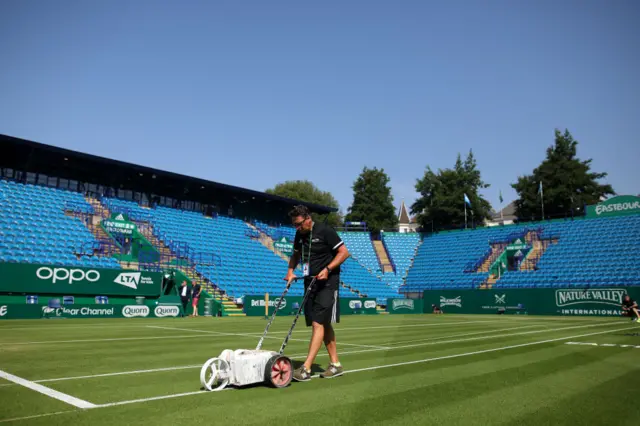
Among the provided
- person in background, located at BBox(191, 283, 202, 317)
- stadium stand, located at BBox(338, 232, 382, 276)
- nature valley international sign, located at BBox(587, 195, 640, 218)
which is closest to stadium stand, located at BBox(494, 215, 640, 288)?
nature valley international sign, located at BBox(587, 195, 640, 218)

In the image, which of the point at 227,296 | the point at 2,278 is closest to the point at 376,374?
the point at 2,278

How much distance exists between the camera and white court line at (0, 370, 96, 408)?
4.61 meters

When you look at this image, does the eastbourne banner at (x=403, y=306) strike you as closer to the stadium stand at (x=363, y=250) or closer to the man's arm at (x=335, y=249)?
the stadium stand at (x=363, y=250)

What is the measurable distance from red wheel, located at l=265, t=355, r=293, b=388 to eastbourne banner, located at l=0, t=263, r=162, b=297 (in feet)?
73.4

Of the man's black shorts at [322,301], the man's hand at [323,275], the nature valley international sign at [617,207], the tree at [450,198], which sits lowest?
the man's black shorts at [322,301]

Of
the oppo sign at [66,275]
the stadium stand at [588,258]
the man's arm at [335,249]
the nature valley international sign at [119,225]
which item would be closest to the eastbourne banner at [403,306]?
the stadium stand at [588,258]

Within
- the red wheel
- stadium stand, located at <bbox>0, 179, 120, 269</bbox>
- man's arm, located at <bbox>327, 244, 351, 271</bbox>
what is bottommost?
the red wheel

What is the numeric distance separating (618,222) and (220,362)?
45.0 meters

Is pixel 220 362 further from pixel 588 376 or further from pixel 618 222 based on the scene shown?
pixel 618 222

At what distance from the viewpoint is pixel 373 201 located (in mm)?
79375

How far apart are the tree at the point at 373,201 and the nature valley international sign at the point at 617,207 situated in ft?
122

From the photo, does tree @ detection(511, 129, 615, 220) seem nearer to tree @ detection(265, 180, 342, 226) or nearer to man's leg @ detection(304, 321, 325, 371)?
tree @ detection(265, 180, 342, 226)

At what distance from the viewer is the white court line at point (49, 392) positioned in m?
4.61

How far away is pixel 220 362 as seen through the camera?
5543 millimetres
